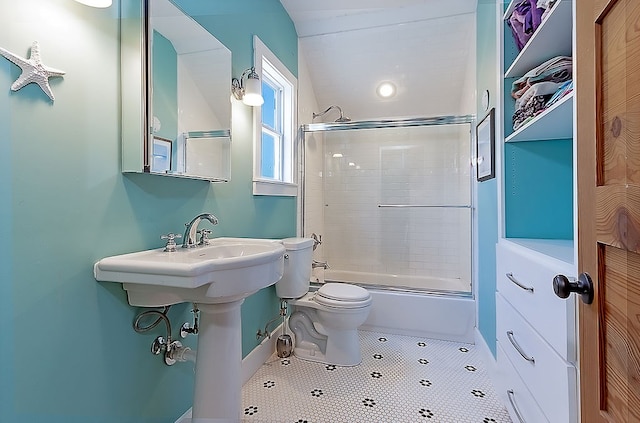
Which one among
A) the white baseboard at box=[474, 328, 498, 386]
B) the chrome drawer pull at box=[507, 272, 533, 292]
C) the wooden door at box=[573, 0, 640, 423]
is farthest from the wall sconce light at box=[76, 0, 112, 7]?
the white baseboard at box=[474, 328, 498, 386]

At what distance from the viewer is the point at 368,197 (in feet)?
11.1

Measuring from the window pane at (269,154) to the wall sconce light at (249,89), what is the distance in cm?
54

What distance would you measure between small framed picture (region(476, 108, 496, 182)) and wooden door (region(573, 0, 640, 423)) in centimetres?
115

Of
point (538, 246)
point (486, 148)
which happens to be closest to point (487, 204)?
point (486, 148)

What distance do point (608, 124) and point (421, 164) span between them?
2.69 metres

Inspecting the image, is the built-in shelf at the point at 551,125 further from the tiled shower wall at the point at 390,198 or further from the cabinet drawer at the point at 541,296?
the tiled shower wall at the point at 390,198

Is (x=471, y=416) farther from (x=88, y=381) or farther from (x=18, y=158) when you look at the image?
(x=18, y=158)

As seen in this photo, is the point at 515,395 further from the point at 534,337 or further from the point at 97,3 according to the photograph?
the point at 97,3

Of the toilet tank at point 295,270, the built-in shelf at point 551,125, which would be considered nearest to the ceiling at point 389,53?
the built-in shelf at point 551,125

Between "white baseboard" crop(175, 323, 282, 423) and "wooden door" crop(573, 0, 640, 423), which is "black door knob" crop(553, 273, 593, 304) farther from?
"white baseboard" crop(175, 323, 282, 423)

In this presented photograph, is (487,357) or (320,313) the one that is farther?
(320,313)

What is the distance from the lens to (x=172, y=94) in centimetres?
135

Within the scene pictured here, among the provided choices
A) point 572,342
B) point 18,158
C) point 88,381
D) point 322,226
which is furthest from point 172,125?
point 322,226

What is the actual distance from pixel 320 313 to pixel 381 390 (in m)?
0.58
